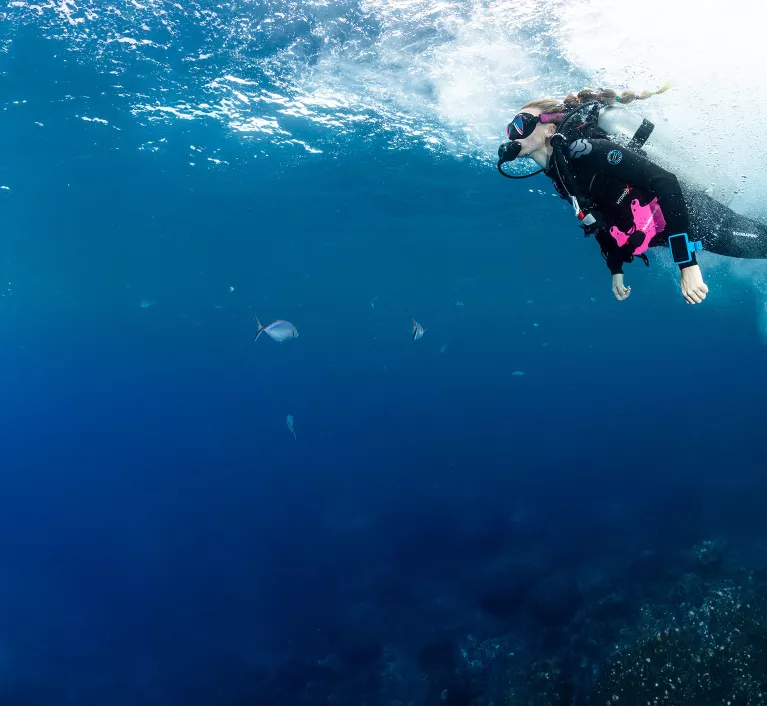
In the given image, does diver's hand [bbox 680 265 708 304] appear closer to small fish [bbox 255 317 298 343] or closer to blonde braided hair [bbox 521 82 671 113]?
blonde braided hair [bbox 521 82 671 113]

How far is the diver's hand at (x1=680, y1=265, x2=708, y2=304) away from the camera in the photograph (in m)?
3.28

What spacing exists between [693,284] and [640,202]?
76cm

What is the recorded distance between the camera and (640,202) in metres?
3.71

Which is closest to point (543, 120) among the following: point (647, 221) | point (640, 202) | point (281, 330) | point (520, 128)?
point (520, 128)

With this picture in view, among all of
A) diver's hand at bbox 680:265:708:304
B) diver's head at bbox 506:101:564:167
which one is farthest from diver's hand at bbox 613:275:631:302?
diver's head at bbox 506:101:564:167

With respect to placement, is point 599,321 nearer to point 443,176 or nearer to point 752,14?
point 443,176

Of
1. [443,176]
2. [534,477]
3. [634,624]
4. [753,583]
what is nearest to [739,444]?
[534,477]

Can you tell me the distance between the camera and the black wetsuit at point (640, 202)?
3.37 metres

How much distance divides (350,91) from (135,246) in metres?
25.2

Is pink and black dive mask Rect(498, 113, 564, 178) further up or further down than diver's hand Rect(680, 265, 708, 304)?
further up

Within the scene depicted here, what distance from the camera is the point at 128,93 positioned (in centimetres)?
1320

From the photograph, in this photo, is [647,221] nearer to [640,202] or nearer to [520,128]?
[640,202]

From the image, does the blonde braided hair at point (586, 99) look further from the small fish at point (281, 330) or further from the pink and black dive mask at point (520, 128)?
the small fish at point (281, 330)

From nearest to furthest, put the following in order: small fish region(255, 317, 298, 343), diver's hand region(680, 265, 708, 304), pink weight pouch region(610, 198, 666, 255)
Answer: diver's hand region(680, 265, 708, 304) < pink weight pouch region(610, 198, 666, 255) < small fish region(255, 317, 298, 343)
